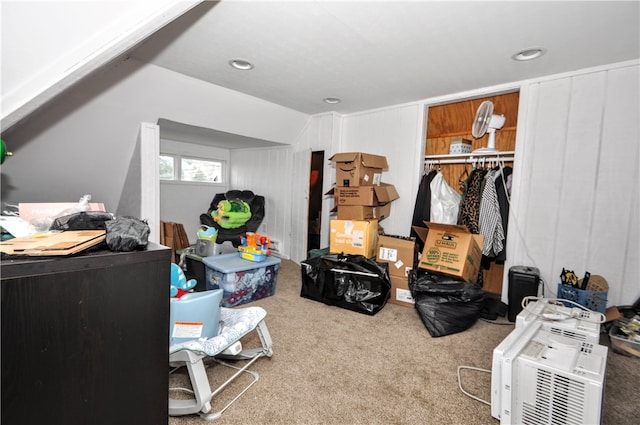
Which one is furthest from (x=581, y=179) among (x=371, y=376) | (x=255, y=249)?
(x=255, y=249)

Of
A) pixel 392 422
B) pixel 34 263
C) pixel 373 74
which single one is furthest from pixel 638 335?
pixel 34 263

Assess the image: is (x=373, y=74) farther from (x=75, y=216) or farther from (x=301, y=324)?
(x=75, y=216)

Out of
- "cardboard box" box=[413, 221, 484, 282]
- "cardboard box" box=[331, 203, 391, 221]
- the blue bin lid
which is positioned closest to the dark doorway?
"cardboard box" box=[331, 203, 391, 221]

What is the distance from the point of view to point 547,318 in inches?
70.6

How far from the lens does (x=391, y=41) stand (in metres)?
2.10

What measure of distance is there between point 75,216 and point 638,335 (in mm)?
3326

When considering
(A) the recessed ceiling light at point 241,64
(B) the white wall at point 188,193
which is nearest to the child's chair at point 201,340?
(A) the recessed ceiling light at point 241,64

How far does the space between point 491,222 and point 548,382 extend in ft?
5.85

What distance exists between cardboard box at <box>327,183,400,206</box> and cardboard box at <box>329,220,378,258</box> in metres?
0.22

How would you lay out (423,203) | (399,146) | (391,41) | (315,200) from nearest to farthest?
(391,41), (423,203), (399,146), (315,200)

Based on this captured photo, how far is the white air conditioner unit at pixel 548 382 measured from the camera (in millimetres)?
1198

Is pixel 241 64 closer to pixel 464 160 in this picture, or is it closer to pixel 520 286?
pixel 464 160

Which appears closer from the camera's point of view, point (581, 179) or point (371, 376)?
point (371, 376)

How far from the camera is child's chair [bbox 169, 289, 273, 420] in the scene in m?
1.40
